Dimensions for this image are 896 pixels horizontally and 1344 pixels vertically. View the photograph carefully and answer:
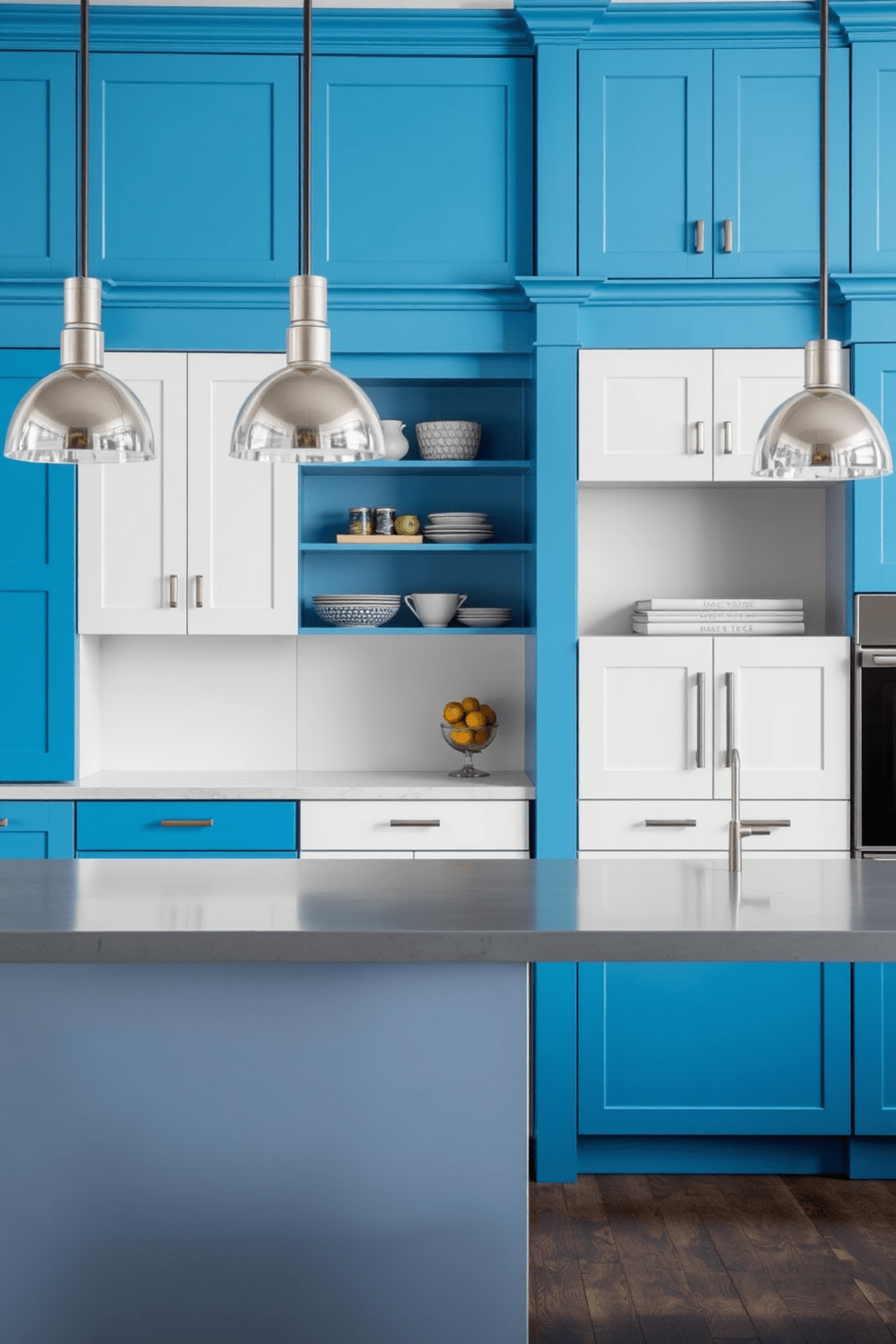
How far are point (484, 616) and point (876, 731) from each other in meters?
1.21

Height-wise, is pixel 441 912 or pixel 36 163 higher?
pixel 36 163

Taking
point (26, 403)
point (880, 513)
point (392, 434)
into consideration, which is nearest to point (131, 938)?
point (26, 403)

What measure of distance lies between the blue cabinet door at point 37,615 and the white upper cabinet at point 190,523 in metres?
0.06

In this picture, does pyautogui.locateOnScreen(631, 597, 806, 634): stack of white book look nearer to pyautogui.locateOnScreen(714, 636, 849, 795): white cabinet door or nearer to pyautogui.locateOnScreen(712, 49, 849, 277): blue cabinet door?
pyautogui.locateOnScreen(714, 636, 849, 795): white cabinet door

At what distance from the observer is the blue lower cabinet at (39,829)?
348 cm

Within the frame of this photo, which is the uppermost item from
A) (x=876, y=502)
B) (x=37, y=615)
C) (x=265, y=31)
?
(x=265, y=31)

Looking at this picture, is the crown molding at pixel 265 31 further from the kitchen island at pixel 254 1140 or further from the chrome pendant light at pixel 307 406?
the kitchen island at pixel 254 1140

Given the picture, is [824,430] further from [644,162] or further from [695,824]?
[644,162]

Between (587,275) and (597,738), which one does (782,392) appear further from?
(597,738)

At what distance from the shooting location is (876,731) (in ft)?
11.4

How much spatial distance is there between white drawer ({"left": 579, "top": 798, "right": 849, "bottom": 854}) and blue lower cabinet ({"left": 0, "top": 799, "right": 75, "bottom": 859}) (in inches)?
58.2

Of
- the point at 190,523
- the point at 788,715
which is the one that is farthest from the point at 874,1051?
the point at 190,523

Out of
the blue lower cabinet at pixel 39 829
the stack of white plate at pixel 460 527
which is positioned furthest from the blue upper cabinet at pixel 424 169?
the blue lower cabinet at pixel 39 829

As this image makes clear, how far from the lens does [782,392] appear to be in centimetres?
355
